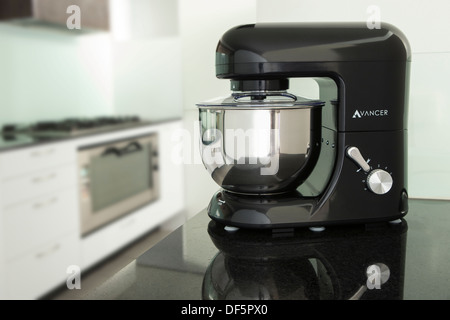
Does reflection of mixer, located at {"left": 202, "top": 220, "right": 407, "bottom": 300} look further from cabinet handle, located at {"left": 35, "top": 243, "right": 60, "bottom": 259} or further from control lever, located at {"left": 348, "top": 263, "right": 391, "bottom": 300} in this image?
cabinet handle, located at {"left": 35, "top": 243, "right": 60, "bottom": 259}

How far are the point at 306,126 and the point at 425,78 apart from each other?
0.36m

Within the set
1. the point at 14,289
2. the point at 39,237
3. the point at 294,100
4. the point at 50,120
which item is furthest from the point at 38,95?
the point at 294,100

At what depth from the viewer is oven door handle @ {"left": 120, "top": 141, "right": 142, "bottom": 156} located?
8.68 feet

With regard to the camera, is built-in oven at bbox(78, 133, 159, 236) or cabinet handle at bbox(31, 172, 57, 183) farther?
built-in oven at bbox(78, 133, 159, 236)

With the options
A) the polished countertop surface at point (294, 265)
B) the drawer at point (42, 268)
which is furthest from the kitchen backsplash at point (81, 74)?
the polished countertop surface at point (294, 265)

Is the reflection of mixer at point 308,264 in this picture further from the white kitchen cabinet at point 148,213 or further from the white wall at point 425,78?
the white kitchen cabinet at point 148,213

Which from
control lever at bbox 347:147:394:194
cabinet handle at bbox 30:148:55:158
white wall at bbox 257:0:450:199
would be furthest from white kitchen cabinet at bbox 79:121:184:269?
control lever at bbox 347:147:394:194

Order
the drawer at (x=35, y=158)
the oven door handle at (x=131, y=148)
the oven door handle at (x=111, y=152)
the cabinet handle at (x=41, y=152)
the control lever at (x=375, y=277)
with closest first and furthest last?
the control lever at (x=375, y=277)
the drawer at (x=35, y=158)
the cabinet handle at (x=41, y=152)
the oven door handle at (x=111, y=152)
the oven door handle at (x=131, y=148)

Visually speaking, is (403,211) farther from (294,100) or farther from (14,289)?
(14,289)

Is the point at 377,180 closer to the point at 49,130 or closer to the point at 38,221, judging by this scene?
the point at 38,221

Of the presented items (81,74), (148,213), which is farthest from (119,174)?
(81,74)

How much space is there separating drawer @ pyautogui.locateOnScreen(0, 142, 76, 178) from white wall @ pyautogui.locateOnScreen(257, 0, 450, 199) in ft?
4.69

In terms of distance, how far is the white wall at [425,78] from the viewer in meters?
0.88

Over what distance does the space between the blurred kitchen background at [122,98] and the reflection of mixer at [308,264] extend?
0.34m
